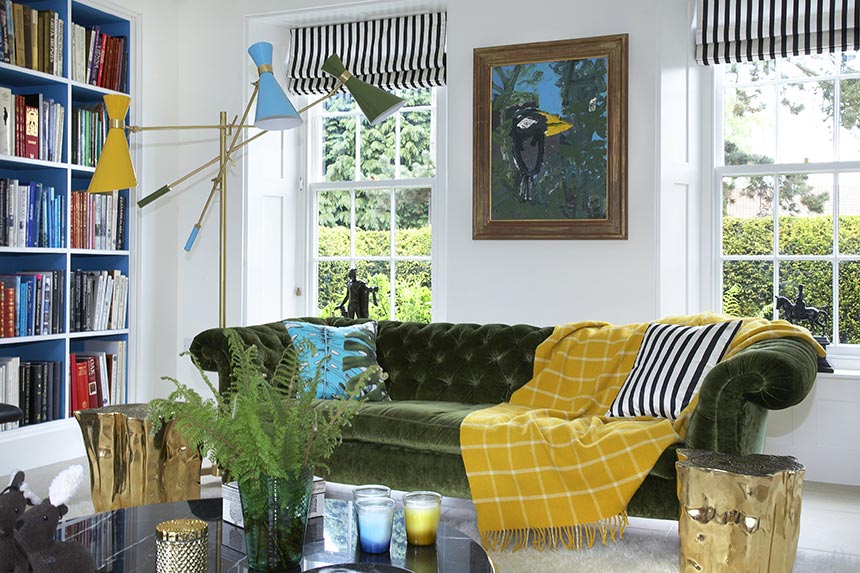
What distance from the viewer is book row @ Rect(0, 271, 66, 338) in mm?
4254

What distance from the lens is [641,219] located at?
14.0 ft

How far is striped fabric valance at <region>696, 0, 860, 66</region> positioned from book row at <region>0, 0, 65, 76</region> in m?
3.32

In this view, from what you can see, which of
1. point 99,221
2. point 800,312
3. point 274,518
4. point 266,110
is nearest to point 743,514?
point 274,518

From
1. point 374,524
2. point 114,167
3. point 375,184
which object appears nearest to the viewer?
point 374,524

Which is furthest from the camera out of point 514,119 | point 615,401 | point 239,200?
point 239,200

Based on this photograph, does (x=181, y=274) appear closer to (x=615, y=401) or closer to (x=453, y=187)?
(x=453, y=187)

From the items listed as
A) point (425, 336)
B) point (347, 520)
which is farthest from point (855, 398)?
point (347, 520)

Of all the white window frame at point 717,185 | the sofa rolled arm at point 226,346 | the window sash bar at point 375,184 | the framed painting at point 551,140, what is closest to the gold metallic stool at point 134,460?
the sofa rolled arm at point 226,346

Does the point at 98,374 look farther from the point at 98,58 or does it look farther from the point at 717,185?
the point at 717,185

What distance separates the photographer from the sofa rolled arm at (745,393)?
8.65ft

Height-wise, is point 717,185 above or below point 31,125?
below

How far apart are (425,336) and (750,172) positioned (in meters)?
→ 1.95

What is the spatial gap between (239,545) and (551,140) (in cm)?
299

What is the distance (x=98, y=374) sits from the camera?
477cm
